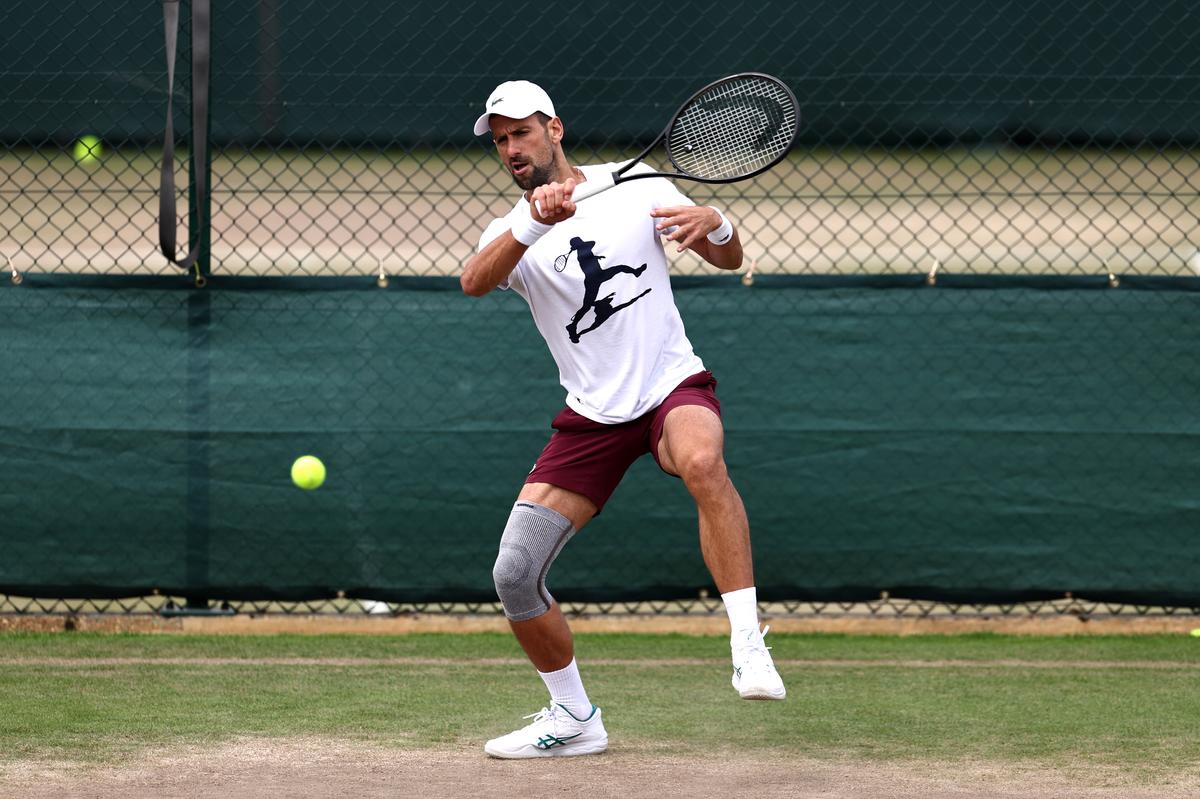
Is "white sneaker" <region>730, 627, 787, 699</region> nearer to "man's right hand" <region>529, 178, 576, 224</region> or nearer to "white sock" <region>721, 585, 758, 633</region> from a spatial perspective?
"white sock" <region>721, 585, 758, 633</region>

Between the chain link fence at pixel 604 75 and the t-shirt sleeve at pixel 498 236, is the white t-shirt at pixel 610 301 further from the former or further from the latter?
the chain link fence at pixel 604 75

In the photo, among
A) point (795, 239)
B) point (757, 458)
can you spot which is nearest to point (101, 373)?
point (757, 458)

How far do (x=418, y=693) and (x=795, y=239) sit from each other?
8.70m

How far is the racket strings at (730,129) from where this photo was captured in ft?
13.0

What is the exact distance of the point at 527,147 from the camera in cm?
376

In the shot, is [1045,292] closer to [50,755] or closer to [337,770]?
[337,770]

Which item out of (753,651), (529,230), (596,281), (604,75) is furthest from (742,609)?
(604,75)

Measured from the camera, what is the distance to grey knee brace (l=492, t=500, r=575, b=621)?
3699 millimetres

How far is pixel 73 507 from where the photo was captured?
5473 millimetres

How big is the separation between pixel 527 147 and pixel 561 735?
1.47 m

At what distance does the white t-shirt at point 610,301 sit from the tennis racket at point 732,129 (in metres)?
0.26

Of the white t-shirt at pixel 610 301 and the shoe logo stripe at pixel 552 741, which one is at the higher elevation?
the white t-shirt at pixel 610 301

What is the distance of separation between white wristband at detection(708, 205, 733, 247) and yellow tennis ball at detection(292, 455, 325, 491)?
2226mm

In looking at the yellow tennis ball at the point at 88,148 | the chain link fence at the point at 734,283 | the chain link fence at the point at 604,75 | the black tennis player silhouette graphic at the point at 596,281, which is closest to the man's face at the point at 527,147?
the black tennis player silhouette graphic at the point at 596,281
